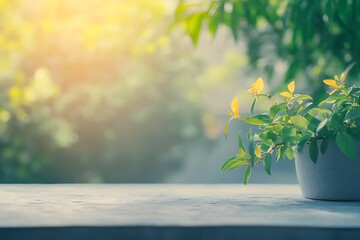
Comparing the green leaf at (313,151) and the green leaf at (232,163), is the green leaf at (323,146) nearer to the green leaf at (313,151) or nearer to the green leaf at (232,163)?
the green leaf at (313,151)

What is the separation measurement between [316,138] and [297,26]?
1835mm

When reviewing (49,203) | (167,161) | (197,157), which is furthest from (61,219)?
(197,157)

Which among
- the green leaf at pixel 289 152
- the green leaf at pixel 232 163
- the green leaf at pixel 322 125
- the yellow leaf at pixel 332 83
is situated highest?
the yellow leaf at pixel 332 83

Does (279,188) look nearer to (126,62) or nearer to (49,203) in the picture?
(49,203)

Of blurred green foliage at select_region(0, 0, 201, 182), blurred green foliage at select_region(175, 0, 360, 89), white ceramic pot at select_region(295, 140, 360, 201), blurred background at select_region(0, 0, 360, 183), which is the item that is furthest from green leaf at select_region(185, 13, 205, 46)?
blurred green foliage at select_region(0, 0, 201, 182)

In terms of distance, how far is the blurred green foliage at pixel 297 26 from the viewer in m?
4.09

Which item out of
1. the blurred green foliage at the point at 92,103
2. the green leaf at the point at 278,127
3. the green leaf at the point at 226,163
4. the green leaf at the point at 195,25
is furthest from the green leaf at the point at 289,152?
the blurred green foliage at the point at 92,103

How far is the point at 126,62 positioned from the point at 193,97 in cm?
332

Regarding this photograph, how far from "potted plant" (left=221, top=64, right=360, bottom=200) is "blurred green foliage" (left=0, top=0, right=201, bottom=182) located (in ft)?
49.7

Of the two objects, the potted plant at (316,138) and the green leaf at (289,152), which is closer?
the potted plant at (316,138)

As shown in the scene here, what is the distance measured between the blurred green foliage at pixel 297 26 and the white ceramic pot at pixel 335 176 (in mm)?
965

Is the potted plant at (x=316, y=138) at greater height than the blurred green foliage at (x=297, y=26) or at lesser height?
lesser

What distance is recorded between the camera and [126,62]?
840 inches

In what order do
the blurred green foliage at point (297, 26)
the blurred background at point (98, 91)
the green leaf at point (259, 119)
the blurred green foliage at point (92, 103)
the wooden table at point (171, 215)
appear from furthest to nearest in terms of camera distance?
the blurred green foliage at point (92, 103)
the blurred background at point (98, 91)
the blurred green foliage at point (297, 26)
the green leaf at point (259, 119)
the wooden table at point (171, 215)
